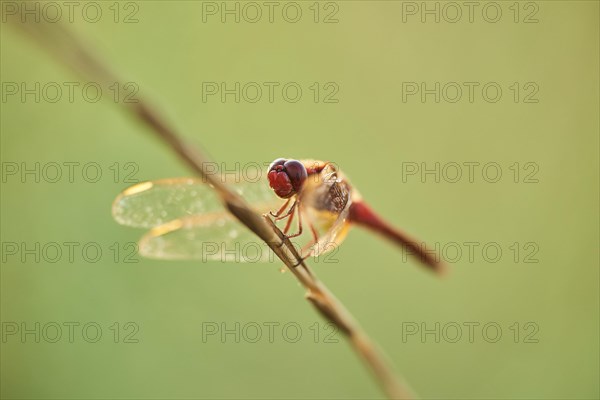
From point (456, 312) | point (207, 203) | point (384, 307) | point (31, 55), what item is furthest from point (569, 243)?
point (31, 55)

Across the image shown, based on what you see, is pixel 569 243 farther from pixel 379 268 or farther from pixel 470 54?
pixel 470 54
